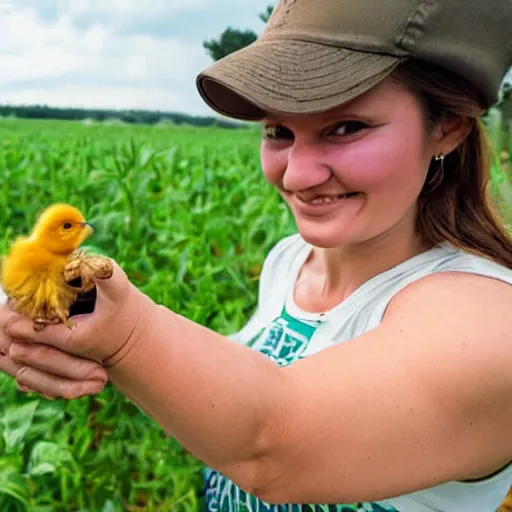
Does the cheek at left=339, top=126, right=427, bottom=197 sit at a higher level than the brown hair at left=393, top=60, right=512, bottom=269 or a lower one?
higher

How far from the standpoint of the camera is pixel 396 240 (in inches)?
49.3

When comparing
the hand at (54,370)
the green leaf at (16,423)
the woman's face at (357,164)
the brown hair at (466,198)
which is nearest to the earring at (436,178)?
the brown hair at (466,198)

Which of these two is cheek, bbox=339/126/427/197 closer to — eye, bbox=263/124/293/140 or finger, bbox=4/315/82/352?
eye, bbox=263/124/293/140

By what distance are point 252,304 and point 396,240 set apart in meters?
1.40

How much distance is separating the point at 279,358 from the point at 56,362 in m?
0.57

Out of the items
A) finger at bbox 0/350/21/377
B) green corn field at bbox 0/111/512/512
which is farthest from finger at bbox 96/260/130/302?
green corn field at bbox 0/111/512/512

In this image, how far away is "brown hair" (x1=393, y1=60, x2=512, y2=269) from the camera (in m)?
1.20

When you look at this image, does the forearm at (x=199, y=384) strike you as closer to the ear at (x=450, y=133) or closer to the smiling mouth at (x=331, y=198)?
the smiling mouth at (x=331, y=198)

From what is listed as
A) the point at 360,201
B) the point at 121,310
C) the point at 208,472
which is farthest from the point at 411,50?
the point at 208,472

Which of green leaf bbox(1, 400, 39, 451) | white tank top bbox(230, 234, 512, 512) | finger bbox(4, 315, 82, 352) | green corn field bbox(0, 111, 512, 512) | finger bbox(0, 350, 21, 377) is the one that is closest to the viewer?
finger bbox(4, 315, 82, 352)

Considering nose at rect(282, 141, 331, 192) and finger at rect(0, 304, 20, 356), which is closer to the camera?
finger at rect(0, 304, 20, 356)

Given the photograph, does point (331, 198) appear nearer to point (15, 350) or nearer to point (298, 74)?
point (298, 74)

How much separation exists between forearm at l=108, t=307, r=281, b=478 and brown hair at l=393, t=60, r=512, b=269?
49cm

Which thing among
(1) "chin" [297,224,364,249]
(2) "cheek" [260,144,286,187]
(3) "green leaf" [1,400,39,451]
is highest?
(2) "cheek" [260,144,286,187]
